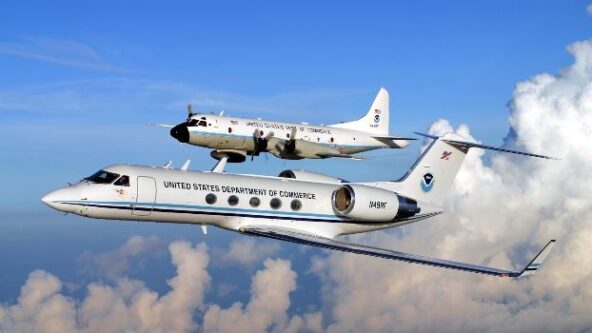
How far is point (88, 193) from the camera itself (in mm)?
30656

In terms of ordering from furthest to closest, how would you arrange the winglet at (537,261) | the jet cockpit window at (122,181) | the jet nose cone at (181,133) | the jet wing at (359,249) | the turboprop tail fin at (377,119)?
the turboprop tail fin at (377,119), the jet nose cone at (181,133), the jet cockpit window at (122,181), the jet wing at (359,249), the winglet at (537,261)

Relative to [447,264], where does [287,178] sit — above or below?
above

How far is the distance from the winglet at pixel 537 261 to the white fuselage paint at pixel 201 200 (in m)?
9.45

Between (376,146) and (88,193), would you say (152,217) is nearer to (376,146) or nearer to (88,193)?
(88,193)

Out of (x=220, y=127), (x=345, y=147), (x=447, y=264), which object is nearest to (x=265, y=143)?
(x=220, y=127)

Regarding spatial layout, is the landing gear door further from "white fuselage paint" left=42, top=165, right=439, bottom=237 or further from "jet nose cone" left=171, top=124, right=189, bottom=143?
"jet nose cone" left=171, top=124, right=189, bottom=143

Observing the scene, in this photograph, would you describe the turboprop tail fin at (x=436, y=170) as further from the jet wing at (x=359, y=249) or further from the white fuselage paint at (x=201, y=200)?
the jet wing at (x=359, y=249)

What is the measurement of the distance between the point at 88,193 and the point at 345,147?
27591 millimetres

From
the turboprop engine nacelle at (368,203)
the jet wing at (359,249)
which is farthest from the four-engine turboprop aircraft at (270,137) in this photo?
the jet wing at (359,249)

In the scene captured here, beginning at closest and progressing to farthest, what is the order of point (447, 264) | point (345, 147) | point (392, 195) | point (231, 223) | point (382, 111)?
point (447, 264) → point (231, 223) → point (392, 195) → point (345, 147) → point (382, 111)

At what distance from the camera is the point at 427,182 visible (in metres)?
37.5

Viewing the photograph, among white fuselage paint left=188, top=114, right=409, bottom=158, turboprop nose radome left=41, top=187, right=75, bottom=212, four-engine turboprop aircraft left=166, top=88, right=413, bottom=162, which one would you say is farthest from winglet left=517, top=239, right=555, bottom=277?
white fuselage paint left=188, top=114, right=409, bottom=158

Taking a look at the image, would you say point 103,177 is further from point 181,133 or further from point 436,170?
point 181,133

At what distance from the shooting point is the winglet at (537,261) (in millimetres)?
27703
